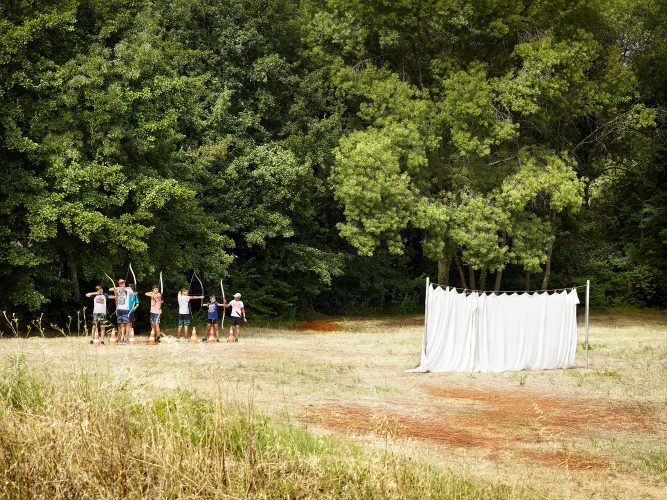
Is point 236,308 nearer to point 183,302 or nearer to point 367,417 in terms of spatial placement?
point 183,302

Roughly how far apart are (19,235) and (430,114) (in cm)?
1723

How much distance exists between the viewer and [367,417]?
14.7m

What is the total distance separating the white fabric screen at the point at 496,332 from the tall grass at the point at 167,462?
459 inches

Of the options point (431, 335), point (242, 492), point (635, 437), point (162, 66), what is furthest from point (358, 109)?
point (242, 492)

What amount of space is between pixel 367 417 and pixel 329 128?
24636 mm

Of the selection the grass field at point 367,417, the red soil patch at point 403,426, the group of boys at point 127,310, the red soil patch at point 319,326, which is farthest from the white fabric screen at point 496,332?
the red soil patch at point 319,326

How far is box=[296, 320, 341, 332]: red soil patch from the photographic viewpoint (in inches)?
1384

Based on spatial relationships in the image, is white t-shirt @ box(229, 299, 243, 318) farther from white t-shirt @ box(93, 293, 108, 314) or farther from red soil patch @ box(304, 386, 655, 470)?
red soil patch @ box(304, 386, 655, 470)

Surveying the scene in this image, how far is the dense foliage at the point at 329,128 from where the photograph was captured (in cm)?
2772

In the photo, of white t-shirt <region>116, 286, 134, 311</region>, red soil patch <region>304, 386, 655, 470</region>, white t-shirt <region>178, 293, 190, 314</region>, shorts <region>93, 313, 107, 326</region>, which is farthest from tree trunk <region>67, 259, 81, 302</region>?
red soil patch <region>304, 386, 655, 470</region>

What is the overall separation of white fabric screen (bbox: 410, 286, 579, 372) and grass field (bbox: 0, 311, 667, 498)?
614 millimetres

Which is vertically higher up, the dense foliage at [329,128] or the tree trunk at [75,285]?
the dense foliage at [329,128]

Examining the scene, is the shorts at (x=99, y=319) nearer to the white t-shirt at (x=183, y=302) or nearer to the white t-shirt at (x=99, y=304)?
the white t-shirt at (x=99, y=304)

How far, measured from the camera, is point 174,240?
3025 centimetres
